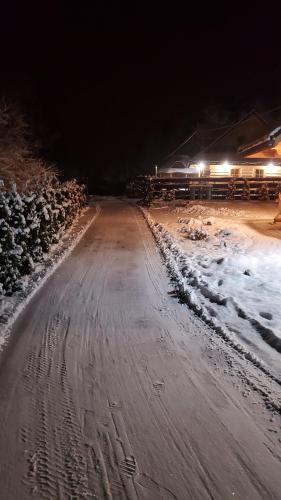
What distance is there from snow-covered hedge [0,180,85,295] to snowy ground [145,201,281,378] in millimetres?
3154

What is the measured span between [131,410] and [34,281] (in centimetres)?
498

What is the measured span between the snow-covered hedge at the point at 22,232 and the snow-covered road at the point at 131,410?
1.19 meters

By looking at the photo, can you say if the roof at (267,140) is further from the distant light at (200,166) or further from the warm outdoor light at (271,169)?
the distant light at (200,166)

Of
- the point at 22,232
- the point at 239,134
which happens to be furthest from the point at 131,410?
the point at 239,134

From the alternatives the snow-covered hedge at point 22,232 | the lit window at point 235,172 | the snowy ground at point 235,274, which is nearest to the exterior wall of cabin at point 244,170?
the lit window at point 235,172

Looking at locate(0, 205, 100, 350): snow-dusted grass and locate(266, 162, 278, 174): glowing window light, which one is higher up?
locate(266, 162, 278, 174): glowing window light

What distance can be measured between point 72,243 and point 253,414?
977 centimetres

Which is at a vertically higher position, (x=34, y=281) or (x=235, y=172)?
(x=235, y=172)

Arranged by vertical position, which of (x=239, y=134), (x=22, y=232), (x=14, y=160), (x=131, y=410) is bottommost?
(x=131, y=410)

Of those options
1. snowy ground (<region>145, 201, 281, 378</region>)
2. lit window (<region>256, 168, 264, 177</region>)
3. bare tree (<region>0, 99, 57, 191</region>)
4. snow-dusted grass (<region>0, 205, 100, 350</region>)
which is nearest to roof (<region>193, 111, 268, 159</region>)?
lit window (<region>256, 168, 264, 177</region>)

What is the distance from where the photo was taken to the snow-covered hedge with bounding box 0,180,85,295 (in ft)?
24.3

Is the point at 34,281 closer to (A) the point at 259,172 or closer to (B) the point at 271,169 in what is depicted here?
(B) the point at 271,169

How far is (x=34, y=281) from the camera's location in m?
8.34

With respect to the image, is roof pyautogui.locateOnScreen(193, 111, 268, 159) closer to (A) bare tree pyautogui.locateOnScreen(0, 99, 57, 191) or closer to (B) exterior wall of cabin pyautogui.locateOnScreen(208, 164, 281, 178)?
(B) exterior wall of cabin pyautogui.locateOnScreen(208, 164, 281, 178)
